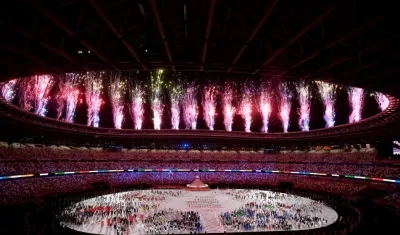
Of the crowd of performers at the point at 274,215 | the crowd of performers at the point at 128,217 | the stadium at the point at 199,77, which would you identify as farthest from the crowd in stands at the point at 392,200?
the crowd of performers at the point at 128,217

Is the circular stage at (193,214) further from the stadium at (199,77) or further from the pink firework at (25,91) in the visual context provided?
the pink firework at (25,91)

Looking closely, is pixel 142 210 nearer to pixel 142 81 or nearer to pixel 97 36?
pixel 142 81

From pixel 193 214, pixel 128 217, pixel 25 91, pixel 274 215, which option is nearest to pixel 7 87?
pixel 25 91

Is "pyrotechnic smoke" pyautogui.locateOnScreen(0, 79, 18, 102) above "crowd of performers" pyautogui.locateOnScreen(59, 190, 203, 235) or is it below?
above

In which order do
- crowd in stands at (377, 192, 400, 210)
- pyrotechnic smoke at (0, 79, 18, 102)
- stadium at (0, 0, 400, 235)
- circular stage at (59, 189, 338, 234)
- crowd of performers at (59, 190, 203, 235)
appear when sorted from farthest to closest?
crowd in stands at (377, 192, 400, 210), circular stage at (59, 189, 338, 234), crowd of performers at (59, 190, 203, 235), pyrotechnic smoke at (0, 79, 18, 102), stadium at (0, 0, 400, 235)

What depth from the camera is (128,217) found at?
1270 inches

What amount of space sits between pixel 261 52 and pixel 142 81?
39.7m

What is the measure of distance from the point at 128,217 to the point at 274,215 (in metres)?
16.3

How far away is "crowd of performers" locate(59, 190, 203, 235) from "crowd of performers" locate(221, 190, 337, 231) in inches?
171

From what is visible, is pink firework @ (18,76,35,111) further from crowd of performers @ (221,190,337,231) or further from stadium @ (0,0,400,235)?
crowd of performers @ (221,190,337,231)

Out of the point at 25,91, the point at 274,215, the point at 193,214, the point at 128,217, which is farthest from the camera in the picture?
the point at 274,215

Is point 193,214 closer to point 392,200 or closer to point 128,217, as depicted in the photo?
point 128,217

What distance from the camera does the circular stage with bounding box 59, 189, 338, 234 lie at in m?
28.7

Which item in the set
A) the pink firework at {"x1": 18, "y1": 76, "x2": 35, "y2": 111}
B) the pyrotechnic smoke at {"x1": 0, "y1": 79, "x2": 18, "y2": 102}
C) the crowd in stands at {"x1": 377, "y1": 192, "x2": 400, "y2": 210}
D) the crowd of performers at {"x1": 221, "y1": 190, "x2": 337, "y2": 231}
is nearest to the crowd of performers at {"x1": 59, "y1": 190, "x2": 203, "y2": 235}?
the crowd of performers at {"x1": 221, "y1": 190, "x2": 337, "y2": 231}
